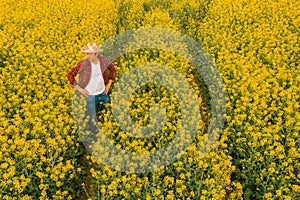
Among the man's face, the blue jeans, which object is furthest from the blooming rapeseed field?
the man's face

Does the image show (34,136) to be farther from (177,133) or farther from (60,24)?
(60,24)

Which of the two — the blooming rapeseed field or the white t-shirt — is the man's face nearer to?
the white t-shirt

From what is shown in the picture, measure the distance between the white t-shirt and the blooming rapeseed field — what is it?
603 mm

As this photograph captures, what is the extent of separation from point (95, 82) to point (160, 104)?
1.49m

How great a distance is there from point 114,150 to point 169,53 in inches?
150

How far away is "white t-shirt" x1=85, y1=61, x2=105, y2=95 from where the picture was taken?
6.89 metres

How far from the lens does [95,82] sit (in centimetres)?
700

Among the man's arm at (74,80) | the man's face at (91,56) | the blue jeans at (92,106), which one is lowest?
the blue jeans at (92,106)

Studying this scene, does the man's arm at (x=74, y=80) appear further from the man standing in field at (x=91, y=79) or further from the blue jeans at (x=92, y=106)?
the blue jeans at (x=92, y=106)

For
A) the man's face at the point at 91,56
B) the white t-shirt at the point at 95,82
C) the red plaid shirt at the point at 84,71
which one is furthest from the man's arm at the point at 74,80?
the man's face at the point at 91,56

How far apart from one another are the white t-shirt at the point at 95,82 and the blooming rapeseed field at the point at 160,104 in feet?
1.98

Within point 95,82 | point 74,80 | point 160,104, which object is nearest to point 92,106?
point 95,82

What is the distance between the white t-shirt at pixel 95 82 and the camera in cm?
689

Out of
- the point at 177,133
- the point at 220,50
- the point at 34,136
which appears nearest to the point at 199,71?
the point at 220,50
